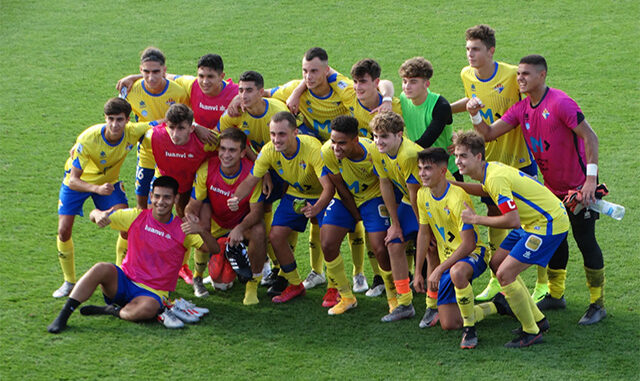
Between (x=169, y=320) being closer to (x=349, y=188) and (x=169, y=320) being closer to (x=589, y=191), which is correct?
(x=349, y=188)

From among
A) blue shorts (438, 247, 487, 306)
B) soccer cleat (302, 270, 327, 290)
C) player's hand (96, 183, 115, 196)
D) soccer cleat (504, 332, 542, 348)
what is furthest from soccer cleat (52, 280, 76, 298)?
soccer cleat (504, 332, 542, 348)

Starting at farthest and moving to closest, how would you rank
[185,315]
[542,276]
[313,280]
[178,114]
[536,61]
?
[313,280] → [542,276] → [178,114] → [185,315] → [536,61]

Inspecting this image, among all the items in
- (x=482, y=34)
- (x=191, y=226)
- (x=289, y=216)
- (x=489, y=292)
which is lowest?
(x=489, y=292)

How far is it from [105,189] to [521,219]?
3372mm

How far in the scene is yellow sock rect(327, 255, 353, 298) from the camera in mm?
7410

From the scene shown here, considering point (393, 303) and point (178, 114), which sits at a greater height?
point (178, 114)

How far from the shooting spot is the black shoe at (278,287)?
7.76 metres

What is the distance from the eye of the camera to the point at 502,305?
711cm

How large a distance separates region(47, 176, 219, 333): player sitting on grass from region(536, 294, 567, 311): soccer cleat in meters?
2.75

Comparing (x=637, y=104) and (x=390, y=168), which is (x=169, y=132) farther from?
(x=637, y=104)

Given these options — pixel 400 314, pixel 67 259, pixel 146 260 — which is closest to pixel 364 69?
pixel 400 314

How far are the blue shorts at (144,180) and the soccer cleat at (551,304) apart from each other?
11.8 feet

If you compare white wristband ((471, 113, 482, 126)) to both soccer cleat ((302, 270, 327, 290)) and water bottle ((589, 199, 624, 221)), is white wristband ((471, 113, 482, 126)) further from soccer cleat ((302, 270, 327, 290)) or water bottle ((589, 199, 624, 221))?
soccer cleat ((302, 270, 327, 290))

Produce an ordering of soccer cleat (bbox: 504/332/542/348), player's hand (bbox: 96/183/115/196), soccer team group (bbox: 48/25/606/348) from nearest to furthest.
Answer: soccer cleat (bbox: 504/332/542/348) → soccer team group (bbox: 48/25/606/348) → player's hand (bbox: 96/183/115/196)
